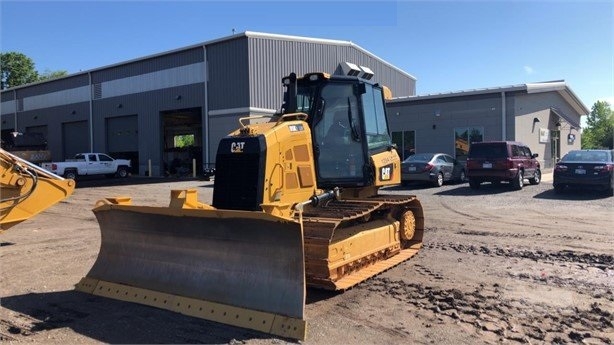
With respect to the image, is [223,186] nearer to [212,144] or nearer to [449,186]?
[449,186]

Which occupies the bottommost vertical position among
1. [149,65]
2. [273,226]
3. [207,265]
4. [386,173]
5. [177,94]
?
[207,265]

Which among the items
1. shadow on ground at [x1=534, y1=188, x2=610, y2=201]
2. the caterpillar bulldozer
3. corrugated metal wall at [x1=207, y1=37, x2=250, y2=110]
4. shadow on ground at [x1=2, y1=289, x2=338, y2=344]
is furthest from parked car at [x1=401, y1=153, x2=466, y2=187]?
shadow on ground at [x1=2, y1=289, x2=338, y2=344]

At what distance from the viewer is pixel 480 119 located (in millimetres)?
25438

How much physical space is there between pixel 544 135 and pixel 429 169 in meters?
11.8

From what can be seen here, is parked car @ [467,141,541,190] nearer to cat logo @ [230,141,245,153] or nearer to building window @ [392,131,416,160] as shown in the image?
building window @ [392,131,416,160]

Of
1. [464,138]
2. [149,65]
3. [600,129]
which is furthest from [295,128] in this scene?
[600,129]

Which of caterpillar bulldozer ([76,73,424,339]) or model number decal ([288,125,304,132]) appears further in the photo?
model number decal ([288,125,304,132])

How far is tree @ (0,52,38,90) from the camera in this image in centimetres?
7000

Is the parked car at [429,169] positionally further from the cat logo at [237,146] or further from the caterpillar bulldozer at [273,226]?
the cat logo at [237,146]

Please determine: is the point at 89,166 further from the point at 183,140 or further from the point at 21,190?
the point at 21,190

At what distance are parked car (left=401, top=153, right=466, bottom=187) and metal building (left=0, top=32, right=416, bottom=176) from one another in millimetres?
7323

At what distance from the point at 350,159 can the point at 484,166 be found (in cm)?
1257

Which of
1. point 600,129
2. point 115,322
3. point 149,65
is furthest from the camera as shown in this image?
point 600,129

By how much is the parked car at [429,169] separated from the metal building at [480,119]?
14.6 feet
